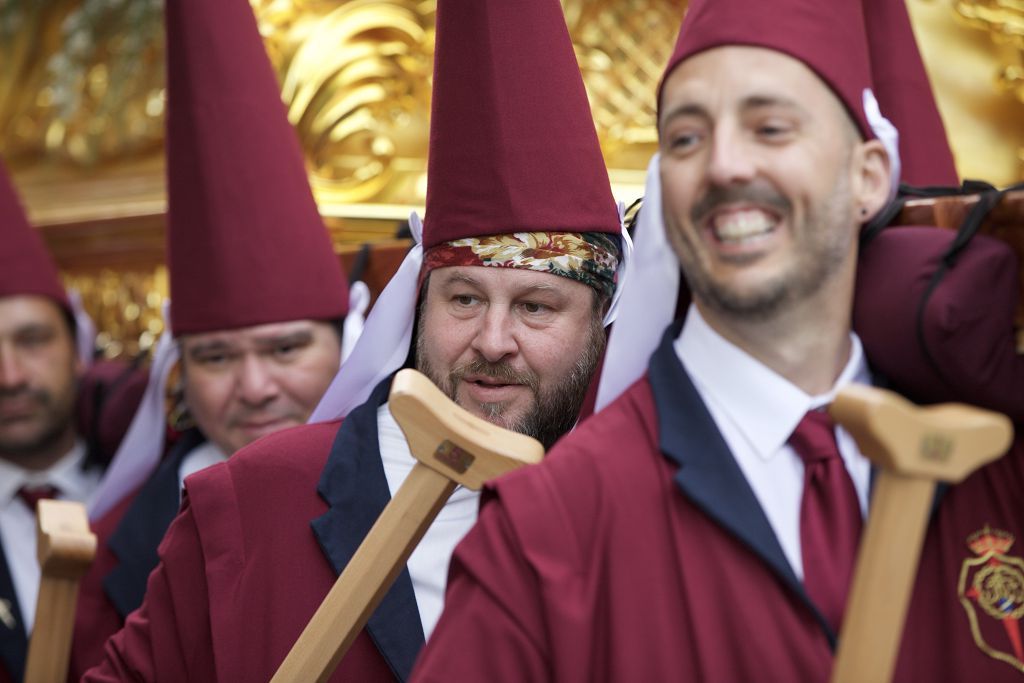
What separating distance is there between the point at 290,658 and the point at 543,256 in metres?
0.71

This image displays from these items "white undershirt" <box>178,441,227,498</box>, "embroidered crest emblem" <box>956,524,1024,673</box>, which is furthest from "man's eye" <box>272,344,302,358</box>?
"embroidered crest emblem" <box>956,524,1024,673</box>

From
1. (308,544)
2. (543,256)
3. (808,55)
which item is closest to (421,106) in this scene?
(543,256)

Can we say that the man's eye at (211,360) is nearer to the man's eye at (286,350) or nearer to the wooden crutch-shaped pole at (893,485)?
the man's eye at (286,350)

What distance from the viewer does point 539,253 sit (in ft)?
6.18

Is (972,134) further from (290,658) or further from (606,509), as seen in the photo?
(290,658)

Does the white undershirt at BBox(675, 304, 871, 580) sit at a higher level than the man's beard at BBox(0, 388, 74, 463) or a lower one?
higher

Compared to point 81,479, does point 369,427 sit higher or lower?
higher

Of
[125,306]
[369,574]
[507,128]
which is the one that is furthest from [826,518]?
[125,306]

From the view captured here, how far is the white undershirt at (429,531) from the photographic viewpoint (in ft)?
5.82

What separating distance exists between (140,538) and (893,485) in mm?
1587

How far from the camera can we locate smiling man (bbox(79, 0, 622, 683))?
1.76 metres

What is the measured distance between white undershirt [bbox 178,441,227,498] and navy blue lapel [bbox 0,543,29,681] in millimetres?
418

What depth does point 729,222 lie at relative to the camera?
1286 mm

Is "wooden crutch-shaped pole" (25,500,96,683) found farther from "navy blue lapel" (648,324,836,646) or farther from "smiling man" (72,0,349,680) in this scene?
"navy blue lapel" (648,324,836,646)
